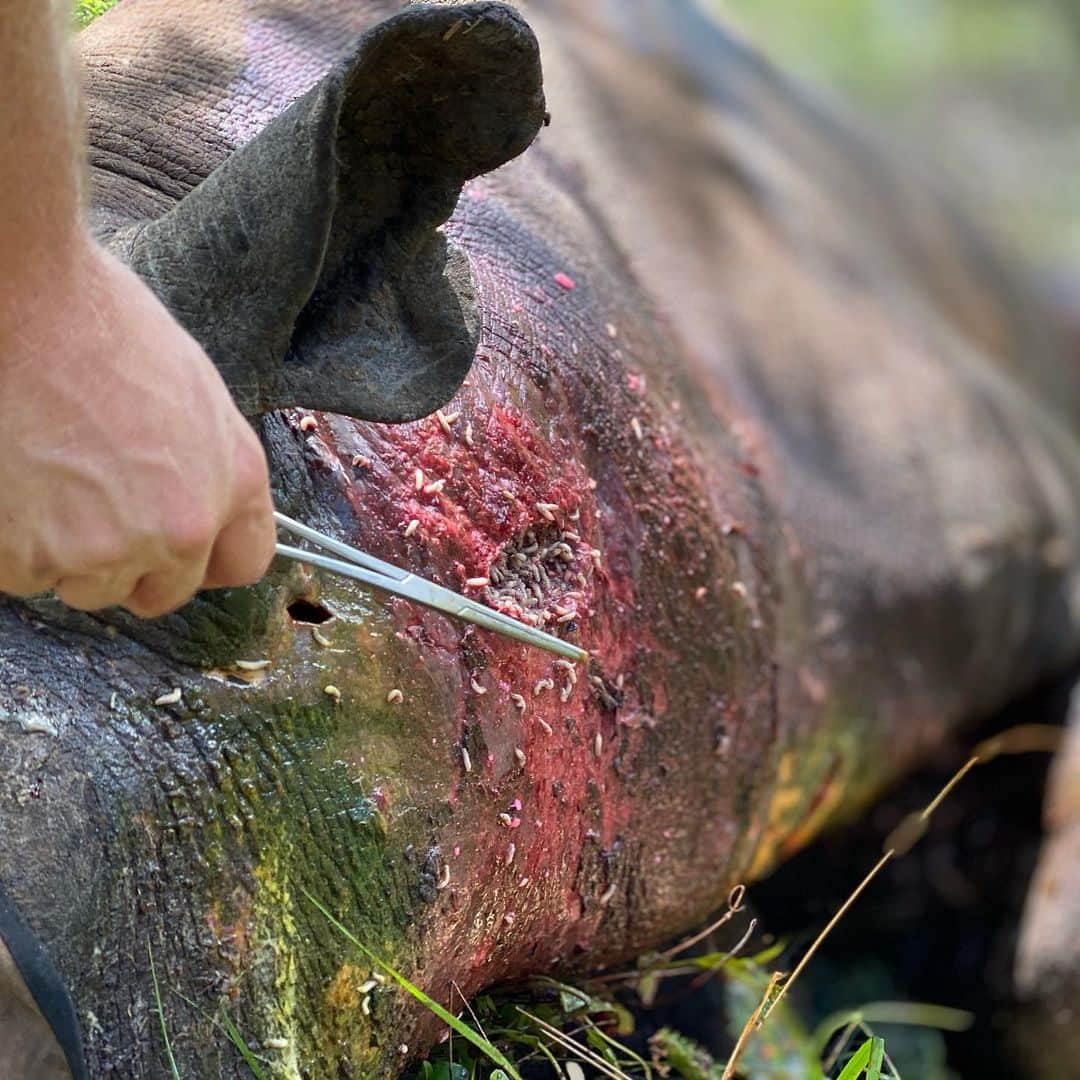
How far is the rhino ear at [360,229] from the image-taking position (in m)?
1.15

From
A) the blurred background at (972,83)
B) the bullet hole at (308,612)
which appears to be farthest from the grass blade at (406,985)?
the blurred background at (972,83)

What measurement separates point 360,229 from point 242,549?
33 centimetres

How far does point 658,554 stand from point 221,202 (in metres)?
0.76

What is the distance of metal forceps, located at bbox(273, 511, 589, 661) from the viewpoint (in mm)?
1273

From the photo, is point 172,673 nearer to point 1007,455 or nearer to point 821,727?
point 821,727

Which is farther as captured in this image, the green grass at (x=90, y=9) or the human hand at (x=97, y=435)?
the green grass at (x=90, y=9)

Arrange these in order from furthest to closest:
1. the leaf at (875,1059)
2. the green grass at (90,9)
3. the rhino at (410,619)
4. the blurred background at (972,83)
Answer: the blurred background at (972,83)
the green grass at (90,9)
the leaf at (875,1059)
the rhino at (410,619)

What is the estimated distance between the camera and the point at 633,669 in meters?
1.74

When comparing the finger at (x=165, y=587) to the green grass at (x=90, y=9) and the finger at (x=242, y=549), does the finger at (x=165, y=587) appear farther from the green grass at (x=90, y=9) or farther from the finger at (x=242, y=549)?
the green grass at (x=90, y=9)

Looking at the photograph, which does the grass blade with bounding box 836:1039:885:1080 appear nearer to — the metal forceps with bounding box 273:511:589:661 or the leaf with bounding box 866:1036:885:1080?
the leaf with bounding box 866:1036:885:1080

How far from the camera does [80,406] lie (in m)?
0.97

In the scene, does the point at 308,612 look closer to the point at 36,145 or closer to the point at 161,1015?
the point at 161,1015

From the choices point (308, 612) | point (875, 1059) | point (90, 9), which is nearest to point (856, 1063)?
point (875, 1059)

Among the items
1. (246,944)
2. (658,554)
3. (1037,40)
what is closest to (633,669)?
(658,554)
